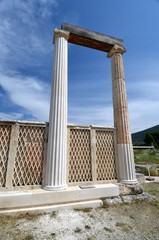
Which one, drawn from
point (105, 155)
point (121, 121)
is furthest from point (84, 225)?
point (121, 121)

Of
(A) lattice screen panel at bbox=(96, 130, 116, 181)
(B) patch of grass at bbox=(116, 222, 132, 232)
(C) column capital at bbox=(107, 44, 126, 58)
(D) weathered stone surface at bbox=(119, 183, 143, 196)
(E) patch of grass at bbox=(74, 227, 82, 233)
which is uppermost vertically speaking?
(C) column capital at bbox=(107, 44, 126, 58)

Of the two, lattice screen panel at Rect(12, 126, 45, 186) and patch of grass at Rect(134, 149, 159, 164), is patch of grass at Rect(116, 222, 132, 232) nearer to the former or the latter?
lattice screen panel at Rect(12, 126, 45, 186)

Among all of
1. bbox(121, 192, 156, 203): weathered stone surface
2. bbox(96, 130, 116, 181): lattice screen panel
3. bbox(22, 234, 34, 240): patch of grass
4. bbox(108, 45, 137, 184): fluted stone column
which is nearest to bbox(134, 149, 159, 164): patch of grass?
bbox(121, 192, 156, 203): weathered stone surface

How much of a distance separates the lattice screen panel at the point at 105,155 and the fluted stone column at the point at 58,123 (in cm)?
142

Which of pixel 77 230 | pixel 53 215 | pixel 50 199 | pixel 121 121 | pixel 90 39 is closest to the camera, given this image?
pixel 77 230

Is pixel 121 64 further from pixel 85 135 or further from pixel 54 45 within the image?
pixel 85 135

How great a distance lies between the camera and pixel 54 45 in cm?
576

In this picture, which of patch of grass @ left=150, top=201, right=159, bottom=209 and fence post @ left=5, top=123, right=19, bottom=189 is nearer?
fence post @ left=5, top=123, right=19, bottom=189

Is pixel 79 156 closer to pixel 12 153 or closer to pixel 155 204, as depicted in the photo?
pixel 12 153

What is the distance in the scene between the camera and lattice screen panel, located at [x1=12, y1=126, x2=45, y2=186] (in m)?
4.31

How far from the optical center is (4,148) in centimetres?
432

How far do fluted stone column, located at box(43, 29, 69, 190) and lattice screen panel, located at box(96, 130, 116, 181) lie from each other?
1424 mm

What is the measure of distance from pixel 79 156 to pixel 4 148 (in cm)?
248

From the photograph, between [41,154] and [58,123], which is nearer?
[41,154]
